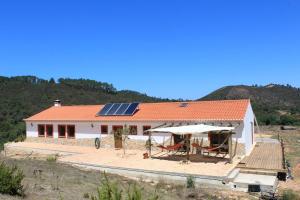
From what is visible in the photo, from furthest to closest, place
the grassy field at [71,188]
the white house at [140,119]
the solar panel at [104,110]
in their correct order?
the solar panel at [104,110] → the white house at [140,119] → the grassy field at [71,188]

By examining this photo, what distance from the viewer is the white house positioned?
2146cm

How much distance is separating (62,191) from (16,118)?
39.1 metres

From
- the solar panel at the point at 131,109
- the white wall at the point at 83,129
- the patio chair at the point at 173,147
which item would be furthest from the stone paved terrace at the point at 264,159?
the white wall at the point at 83,129

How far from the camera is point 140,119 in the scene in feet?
79.5

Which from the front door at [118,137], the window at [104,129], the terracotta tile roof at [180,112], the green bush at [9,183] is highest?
the terracotta tile roof at [180,112]

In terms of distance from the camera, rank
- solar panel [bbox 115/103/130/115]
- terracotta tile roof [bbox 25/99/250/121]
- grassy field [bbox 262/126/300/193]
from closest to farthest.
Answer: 1. grassy field [bbox 262/126/300/193]
2. terracotta tile roof [bbox 25/99/250/121]
3. solar panel [bbox 115/103/130/115]

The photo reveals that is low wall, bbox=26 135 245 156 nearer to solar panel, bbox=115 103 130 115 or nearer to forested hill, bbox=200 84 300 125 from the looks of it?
solar panel, bbox=115 103 130 115

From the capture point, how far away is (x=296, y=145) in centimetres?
2661

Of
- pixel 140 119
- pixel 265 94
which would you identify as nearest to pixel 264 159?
pixel 140 119

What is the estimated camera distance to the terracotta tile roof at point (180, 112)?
22.0 m

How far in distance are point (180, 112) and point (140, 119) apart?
2.54 m

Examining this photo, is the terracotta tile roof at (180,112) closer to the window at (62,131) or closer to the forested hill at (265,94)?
the window at (62,131)

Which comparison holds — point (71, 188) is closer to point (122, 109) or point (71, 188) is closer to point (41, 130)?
point (122, 109)

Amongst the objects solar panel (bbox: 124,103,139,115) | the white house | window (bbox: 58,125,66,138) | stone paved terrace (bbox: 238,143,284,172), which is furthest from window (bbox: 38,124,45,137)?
stone paved terrace (bbox: 238,143,284,172)
